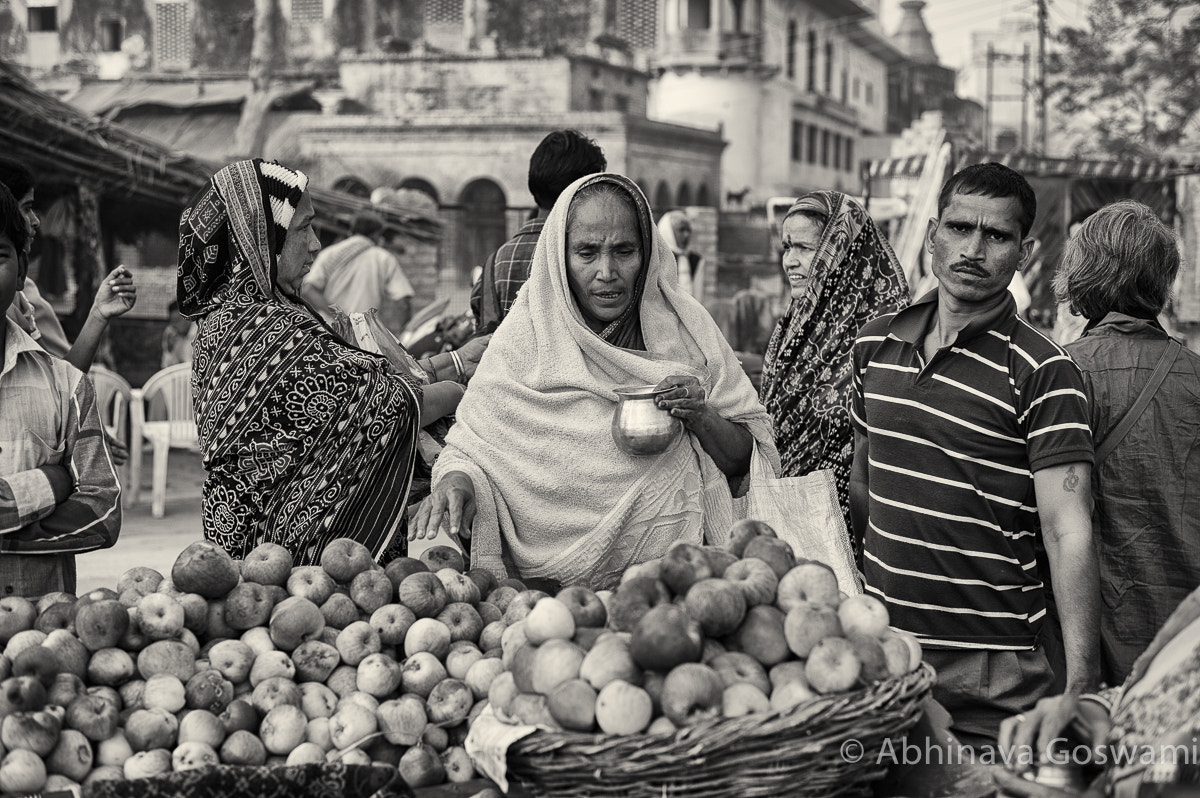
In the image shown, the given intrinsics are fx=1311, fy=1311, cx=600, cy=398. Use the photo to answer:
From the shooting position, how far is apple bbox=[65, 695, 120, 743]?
236 cm

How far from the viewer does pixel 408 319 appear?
10.6 m

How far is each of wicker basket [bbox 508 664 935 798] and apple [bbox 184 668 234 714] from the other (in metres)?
0.66

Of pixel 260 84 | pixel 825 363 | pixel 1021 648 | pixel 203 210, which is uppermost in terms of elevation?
pixel 260 84

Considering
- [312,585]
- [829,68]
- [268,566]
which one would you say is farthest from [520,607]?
[829,68]

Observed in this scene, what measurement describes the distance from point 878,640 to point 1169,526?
1522 mm

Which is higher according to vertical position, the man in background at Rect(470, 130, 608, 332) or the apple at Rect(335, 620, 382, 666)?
the man in background at Rect(470, 130, 608, 332)

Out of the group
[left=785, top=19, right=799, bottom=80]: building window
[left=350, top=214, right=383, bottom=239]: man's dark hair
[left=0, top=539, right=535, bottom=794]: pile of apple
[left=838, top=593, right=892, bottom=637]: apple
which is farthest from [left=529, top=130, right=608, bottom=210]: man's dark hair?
[left=785, top=19, right=799, bottom=80]: building window

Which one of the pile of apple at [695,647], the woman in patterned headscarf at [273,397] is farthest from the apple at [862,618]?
the woman in patterned headscarf at [273,397]

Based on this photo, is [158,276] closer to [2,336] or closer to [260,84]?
[260,84]

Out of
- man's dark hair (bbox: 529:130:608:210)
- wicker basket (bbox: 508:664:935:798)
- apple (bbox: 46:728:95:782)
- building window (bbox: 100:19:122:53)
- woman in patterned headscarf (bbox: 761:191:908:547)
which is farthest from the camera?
building window (bbox: 100:19:122:53)

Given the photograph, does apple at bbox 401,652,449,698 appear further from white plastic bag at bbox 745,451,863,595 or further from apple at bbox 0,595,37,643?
white plastic bag at bbox 745,451,863,595

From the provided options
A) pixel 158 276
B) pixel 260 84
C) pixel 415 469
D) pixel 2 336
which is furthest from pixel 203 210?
pixel 260 84

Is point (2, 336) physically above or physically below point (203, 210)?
below

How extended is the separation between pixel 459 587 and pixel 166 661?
26.3 inches
